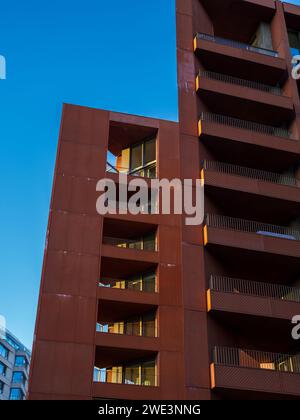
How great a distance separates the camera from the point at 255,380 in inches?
1019

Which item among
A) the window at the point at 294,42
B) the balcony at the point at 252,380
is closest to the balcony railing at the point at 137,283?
the balcony at the point at 252,380

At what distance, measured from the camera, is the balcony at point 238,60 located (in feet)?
122

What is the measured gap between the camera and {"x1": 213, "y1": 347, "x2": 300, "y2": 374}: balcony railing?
90.8ft

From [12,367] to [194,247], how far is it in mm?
80755

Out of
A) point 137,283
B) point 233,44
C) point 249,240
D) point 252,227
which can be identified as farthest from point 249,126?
point 137,283

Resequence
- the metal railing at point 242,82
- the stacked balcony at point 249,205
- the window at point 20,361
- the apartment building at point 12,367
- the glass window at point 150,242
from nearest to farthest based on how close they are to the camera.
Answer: the stacked balcony at point 249,205
the glass window at point 150,242
the metal railing at point 242,82
the apartment building at point 12,367
the window at point 20,361

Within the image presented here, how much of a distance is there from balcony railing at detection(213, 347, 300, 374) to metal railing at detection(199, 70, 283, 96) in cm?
1788

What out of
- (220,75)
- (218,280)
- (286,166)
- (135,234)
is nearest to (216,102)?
(220,75)

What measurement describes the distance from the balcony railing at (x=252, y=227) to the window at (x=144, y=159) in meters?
7.78

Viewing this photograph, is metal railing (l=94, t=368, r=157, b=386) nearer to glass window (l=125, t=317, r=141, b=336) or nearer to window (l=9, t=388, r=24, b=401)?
glass window (l=125, t=317, r=141, b=336)

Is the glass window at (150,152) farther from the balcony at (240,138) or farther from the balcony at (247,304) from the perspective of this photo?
the balcony at (247,304)

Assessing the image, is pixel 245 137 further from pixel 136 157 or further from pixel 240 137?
pixel 136 157
